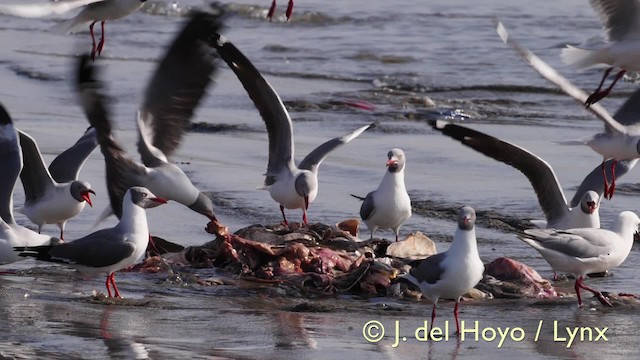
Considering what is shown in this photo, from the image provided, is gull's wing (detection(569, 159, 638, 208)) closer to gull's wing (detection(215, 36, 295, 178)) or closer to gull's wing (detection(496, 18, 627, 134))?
gull's wing (detection(496, 18, 627, 134))

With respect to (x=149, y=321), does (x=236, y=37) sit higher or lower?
lower

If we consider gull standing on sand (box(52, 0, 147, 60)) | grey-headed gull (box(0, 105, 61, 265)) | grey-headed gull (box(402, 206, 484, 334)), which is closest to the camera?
grey-headed gull (box(402, 206, 484, 334))

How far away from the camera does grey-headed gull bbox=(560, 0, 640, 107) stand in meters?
10.4

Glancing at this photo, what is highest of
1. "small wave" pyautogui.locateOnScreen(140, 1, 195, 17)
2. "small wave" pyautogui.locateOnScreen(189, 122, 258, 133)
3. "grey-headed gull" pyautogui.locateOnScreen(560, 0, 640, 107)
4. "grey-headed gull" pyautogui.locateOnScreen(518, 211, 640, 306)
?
"grey-headed gull" pyautogui.locateOnScreen(560, 0, 640, 107)

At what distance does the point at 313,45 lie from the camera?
78.0 ft

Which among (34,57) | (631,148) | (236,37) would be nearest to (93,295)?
(631,148)

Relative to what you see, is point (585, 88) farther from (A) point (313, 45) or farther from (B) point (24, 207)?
(B) point (24, 207)


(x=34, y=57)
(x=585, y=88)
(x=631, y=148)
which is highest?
(x=631, y=148)

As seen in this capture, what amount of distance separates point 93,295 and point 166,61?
9.16ft

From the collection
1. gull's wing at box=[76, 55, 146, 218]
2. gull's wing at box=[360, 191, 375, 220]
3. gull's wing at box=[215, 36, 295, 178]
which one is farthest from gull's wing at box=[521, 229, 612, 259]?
gull's wing at box=[76, 55, 146, 218]

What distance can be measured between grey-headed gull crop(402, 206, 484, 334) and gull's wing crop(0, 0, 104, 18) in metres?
3.05

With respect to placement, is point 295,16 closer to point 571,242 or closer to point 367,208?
point 367,208

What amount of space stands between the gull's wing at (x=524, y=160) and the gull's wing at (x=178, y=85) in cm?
188

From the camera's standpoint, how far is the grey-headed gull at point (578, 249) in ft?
26.6
